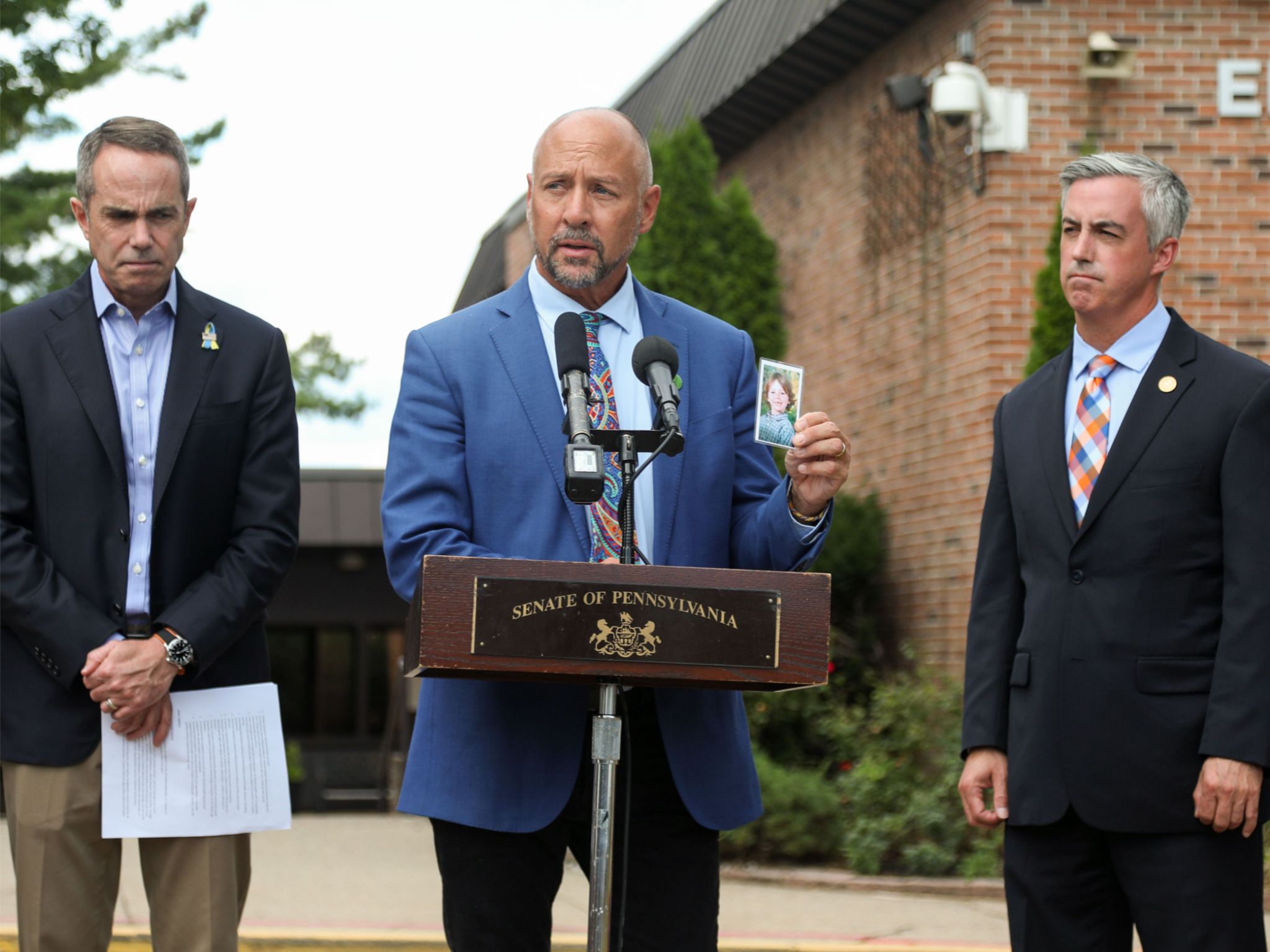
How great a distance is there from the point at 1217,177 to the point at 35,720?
850cm

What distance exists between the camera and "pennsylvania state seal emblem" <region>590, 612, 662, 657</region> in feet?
8.93

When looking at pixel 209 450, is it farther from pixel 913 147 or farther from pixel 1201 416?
pixel 913 147

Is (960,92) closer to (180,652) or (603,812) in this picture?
(180,652)

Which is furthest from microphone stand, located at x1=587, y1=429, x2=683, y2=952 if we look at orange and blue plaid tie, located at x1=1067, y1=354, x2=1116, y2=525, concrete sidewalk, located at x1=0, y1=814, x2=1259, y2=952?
concrete sidewalk, located at x1=0, y1=814, x2=1259, y2=952

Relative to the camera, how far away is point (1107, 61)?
1003 cm

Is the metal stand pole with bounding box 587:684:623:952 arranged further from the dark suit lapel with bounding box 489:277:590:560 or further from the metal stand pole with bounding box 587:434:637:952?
the dark suit lapel with bounding box 489:277:590:560

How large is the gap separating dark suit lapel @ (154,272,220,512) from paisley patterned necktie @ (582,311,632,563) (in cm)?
90

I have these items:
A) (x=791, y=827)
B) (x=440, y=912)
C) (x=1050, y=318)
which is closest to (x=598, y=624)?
(x=440, y=912)

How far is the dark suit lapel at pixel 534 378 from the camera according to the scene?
10.7 ft

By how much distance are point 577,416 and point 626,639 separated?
383mm

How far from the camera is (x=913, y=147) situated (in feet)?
36.3

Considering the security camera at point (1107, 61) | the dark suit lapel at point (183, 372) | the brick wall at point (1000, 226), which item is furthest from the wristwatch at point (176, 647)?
the security camera at point (1107, 61)

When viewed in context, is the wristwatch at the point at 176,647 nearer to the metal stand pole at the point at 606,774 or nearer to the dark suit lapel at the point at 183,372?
the dark suit lapel at the point at 183,372

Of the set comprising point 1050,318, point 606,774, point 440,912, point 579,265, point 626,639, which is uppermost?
point 1050,318
